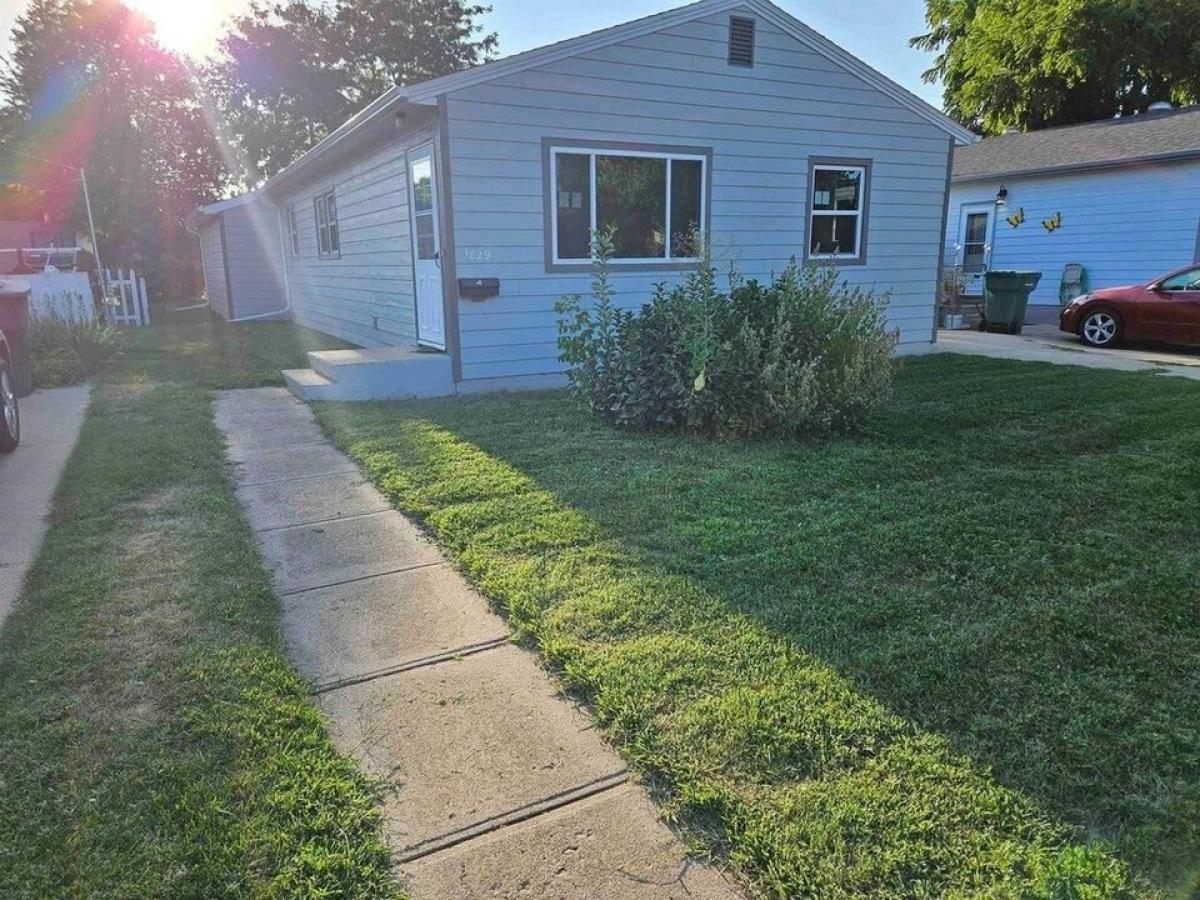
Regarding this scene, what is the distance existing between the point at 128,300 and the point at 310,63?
872 inches

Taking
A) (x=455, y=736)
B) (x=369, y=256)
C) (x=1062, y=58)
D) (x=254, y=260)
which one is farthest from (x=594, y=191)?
(x=1062, y=58)

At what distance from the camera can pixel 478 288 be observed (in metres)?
7.73

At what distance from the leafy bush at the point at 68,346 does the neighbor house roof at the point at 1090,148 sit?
55.1 ft

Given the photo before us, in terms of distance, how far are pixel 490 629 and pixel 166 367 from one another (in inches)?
362

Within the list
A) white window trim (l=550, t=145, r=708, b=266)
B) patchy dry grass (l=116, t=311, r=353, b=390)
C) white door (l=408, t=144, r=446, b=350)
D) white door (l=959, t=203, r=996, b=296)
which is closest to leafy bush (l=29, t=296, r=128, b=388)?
patchy dry grass (l=116, t=311, r=353, b=390)


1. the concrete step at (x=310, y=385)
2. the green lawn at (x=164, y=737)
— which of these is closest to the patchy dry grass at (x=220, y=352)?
the concrete step at (x=310, y=385)

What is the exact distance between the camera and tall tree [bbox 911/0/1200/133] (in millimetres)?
21297

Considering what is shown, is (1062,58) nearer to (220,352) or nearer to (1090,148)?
(1090,148)

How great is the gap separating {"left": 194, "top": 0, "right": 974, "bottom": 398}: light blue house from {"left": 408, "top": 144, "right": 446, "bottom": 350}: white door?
37mm

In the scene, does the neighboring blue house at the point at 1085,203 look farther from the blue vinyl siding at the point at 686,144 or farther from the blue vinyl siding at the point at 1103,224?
the blue vinyl siding at the point at 686,144

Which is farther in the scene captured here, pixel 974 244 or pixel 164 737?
pixel 974 244

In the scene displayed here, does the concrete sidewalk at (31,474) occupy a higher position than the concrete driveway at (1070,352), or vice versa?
the concrete driveway at (1070,352)

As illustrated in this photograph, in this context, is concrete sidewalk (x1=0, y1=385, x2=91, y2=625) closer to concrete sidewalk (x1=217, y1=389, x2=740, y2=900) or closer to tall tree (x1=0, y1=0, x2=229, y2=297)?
concrete sidewalk (x1=217, y1=389, x2=740, y2=900)

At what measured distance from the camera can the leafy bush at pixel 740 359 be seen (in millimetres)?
5562
